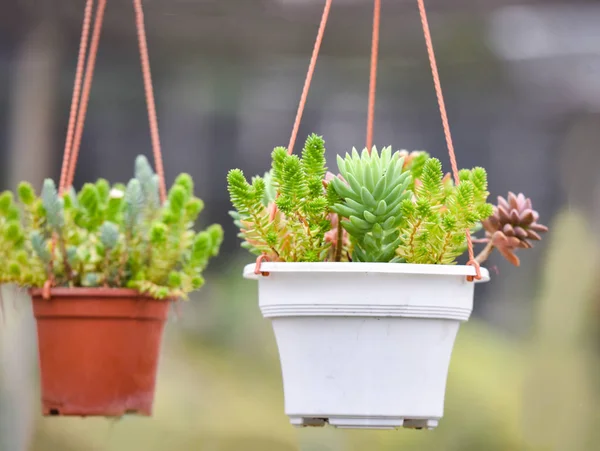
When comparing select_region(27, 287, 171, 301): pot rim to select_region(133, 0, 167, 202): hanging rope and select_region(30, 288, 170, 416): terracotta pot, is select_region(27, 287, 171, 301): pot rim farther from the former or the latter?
select_region(133, 0, 167, 202): hanging rope

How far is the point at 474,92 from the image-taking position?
3096 mm

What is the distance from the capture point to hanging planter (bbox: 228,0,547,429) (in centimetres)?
93

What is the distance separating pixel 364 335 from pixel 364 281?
0.20 ft

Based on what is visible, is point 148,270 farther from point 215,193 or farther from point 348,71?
point 348,71

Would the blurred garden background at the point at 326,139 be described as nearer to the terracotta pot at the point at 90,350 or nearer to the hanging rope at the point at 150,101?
the hanging rope at the point at 150,101

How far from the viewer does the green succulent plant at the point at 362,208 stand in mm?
959

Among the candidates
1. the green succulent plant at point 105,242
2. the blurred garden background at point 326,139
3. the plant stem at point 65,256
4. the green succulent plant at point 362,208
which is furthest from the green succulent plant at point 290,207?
the blurred garden background at point 326,139

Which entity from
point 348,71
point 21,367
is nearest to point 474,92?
point 348,71

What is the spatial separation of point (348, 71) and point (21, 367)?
1577 mm

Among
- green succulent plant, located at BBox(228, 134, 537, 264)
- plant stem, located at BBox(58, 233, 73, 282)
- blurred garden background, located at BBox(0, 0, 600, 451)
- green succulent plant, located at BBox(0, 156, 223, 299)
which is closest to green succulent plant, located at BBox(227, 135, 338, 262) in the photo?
green succulent plant, located at BBox(228, 134, 537, 264)

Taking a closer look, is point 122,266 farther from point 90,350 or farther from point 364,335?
point 364,335

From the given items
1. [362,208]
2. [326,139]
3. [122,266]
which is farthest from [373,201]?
[326,139]

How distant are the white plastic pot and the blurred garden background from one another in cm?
190

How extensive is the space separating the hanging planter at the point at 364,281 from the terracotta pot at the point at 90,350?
29 centimetres
